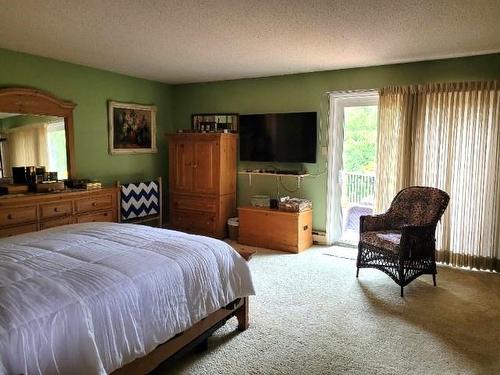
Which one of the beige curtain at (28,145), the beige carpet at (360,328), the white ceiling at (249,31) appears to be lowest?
the beige carpet at (360,328)

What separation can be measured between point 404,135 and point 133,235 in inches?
126

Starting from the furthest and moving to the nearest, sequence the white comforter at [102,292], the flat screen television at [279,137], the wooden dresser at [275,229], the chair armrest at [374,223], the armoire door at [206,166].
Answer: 1. the armoire door at [206,166]
2. the flat screen television at [279,137]
3. the wooden dresser at [275,229]
4. the chair armrest at [374,223]
5. the white comforter at [102,292]

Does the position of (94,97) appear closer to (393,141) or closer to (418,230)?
(393,141)

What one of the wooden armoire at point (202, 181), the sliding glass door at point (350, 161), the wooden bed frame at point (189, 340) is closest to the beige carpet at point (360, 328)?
the wooden bed frame at point (189, 340)

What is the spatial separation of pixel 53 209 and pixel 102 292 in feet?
8.71

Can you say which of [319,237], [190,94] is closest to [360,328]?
[319,237]

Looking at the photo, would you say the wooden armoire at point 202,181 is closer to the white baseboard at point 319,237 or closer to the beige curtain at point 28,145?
the white baseboard at point 319,237

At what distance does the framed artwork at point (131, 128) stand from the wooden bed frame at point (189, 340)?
3.29 metres

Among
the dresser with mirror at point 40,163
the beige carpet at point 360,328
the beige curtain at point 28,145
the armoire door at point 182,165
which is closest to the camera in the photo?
the beige carpet at point 360,328

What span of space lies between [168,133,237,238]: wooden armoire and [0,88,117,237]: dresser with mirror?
110 cm

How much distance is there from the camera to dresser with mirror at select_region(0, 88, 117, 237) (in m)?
3.72

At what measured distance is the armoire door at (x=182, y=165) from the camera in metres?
5.36

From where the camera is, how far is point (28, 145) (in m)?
4.15

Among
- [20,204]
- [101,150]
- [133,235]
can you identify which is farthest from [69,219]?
[133,235]
